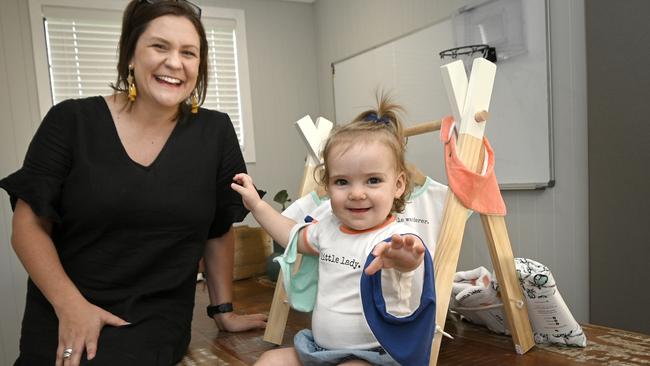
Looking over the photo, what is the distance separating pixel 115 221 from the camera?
3.89ft

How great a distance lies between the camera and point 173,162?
1255 mm

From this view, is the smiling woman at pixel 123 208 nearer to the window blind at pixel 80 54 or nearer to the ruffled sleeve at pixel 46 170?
the ruffled sleeve at pixel 46 170

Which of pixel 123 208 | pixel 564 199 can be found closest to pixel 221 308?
pixel 123 208

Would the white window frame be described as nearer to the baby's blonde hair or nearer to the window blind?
the window blind

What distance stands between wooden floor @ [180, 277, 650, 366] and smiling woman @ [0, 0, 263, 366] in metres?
0.17

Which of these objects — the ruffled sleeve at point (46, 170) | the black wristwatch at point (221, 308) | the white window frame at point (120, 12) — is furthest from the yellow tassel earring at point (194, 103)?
the white window frame at point (120, 12)

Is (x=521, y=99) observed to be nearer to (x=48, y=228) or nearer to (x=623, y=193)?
(x=623, y=193)

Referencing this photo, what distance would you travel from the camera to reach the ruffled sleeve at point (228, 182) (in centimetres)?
140

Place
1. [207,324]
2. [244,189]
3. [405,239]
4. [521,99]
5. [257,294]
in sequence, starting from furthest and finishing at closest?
[257,294], [521,99], [207,324], [244,189], [405,239]

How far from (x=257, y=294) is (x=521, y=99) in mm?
Answer: 1536

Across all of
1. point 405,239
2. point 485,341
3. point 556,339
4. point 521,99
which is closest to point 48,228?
point 405,239

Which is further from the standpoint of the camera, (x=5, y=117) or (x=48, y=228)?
(x=5, y=117)

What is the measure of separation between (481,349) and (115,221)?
3.51ft

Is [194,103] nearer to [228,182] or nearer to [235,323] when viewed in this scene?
[228,182]
